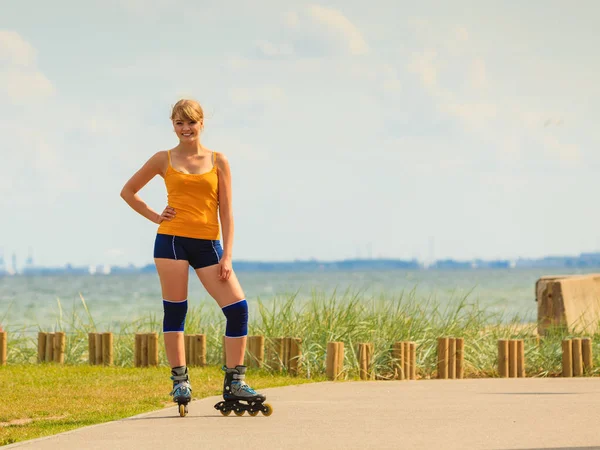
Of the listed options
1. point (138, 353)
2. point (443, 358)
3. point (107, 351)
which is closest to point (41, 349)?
point (107, 351)

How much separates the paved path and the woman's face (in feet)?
6.12

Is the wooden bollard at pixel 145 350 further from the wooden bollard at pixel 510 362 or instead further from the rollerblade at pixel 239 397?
the rollerblade at pixel 239 397

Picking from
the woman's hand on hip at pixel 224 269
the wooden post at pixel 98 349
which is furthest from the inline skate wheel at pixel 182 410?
the wooden post at pixel 98 349

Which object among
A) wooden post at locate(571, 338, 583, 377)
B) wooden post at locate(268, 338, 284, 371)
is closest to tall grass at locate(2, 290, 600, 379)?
wooden post at locate(268, 338, 284, 371)

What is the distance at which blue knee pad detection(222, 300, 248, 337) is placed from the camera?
664 cm

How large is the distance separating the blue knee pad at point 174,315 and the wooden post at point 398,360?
3.64 meters

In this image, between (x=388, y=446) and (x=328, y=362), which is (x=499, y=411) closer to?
(x=388, y=446)

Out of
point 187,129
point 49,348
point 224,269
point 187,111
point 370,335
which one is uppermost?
point 187,111

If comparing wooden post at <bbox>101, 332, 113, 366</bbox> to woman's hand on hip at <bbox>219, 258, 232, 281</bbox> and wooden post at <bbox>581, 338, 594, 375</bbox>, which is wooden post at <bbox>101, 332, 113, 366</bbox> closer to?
woman's hand on hip at <bbox>219, 258, 232, 281</bbox>

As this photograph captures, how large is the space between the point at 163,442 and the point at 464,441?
5.68 feet

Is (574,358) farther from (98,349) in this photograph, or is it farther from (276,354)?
(98,349)

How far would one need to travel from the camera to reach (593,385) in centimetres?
875

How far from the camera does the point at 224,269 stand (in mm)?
6520

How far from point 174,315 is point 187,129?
1234 mm
